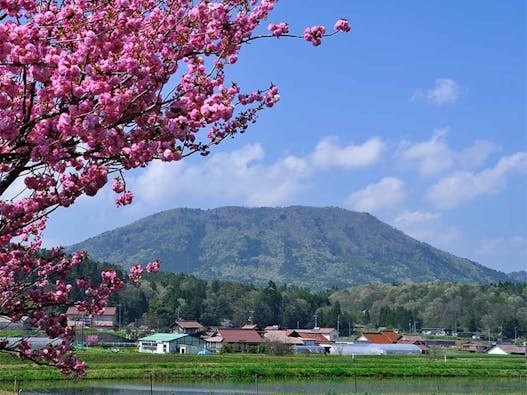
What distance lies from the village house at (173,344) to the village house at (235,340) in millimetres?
2834

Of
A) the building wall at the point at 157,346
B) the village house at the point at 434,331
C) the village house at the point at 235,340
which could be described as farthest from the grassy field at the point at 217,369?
the village house at the point at 434,331

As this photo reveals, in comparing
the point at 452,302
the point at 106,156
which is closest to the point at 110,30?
the point at 106,156

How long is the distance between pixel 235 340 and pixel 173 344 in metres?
9.14

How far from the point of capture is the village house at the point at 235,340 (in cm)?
8709

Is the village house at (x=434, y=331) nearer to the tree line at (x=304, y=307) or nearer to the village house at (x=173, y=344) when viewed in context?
the tree line at (x=304, y=307)

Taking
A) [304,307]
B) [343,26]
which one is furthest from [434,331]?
[343,26]

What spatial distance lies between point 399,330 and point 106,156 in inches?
5736

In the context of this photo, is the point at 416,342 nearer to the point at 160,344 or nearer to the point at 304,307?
the point at 304,307

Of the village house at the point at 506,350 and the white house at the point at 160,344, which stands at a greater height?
the white house at the point at 160,344

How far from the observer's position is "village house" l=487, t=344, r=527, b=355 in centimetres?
10475

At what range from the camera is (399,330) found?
146 m

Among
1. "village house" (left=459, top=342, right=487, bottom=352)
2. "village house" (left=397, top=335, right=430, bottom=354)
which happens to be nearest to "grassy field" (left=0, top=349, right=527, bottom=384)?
"village house" (left=397, top=335, right=430, bottom=354)

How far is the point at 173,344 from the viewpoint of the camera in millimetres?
83250

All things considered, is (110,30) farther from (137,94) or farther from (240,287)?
(240,287)
